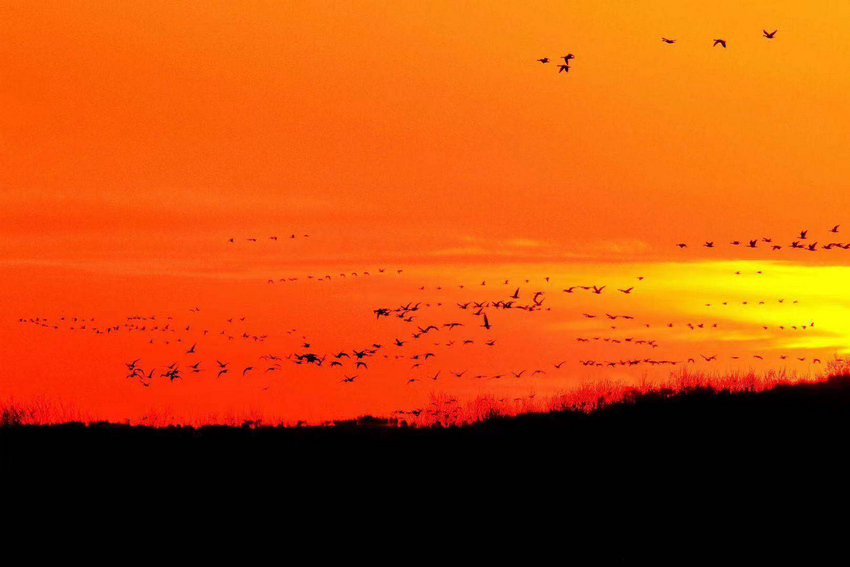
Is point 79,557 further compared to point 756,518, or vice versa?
point 756,518

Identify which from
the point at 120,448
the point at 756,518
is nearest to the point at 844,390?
the point at 756,518

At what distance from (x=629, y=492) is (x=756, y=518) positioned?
1.98 metres

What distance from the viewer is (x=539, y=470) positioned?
56.5ft

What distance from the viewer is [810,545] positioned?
46.9 ft

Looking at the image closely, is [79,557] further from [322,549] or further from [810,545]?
[810,545]

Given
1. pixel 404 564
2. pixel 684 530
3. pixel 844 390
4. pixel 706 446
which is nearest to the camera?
pixel 404 564

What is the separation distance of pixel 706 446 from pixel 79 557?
10809mm

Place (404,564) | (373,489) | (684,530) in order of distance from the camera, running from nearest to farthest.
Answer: (404,564) → (684,530) → (373,489)

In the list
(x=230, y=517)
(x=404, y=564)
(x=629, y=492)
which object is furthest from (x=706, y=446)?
(x=230, y=517)

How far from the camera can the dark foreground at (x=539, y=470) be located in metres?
15.2

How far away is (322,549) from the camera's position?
1428 cm

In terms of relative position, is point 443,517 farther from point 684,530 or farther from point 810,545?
point 810,545

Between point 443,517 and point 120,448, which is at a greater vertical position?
point 120,448

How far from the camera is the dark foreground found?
15195mm
